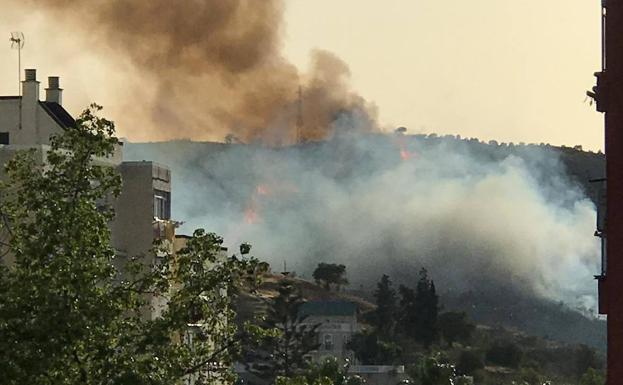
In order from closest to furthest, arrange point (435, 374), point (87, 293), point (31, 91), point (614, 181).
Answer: point (614, 181) → point (87, 293) → point (31, 91) → point (435, 374)

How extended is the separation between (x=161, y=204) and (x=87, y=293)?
5025cm

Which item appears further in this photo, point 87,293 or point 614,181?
point 87,293

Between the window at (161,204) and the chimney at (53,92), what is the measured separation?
263 inches

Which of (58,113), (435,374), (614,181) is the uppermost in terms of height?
(58,113)

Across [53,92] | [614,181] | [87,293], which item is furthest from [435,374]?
[614,181]

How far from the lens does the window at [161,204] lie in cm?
9138

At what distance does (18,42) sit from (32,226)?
50.6 m

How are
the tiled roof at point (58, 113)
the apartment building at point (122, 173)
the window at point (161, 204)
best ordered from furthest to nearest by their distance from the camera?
the tiled roof at point (58, 113) < the window at point (161, 204) < the apartment building at point (122, 173)

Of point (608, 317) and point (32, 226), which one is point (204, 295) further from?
point (608, 317)

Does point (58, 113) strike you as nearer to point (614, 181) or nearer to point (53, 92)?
point (53, 92)

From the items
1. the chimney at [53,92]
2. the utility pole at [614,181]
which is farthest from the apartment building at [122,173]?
the utility pole at [614,181]

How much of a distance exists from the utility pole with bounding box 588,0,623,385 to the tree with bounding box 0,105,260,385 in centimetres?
1201

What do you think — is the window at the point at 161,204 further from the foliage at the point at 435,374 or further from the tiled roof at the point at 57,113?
the foliage at the point at 435,374

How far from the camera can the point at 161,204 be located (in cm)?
9312
